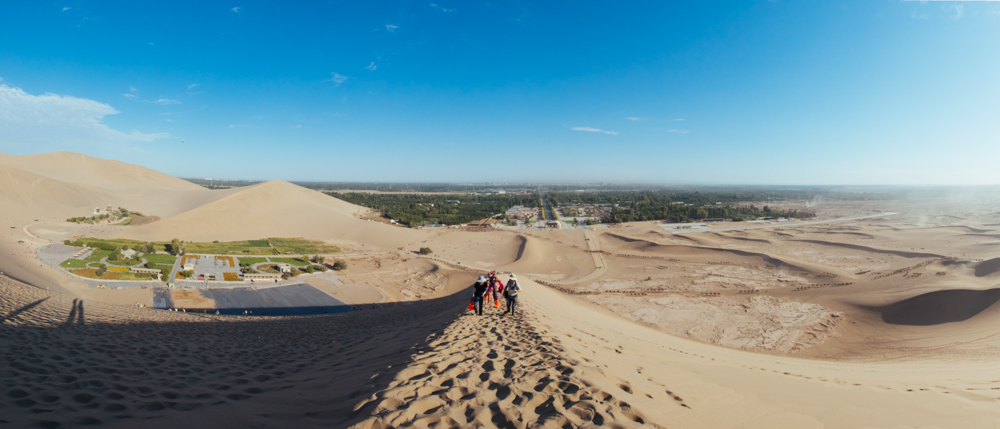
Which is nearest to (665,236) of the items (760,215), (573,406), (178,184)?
(760,215)

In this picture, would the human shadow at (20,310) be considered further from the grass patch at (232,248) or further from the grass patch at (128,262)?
the grass patch at (232,248)

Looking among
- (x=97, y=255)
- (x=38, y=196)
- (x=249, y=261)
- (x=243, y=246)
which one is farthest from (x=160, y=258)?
(x=38, y=196)

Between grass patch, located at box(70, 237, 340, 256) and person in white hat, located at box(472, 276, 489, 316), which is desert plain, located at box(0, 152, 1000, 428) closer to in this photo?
person in white hat, located at box(472, 276, 489, 316)

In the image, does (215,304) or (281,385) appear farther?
(215,304)

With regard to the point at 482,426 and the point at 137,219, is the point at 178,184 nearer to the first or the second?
the point at 137,219

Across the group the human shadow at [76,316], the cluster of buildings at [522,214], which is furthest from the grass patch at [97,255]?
the cluster of buildings at [522,214]

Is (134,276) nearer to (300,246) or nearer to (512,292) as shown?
(300,246)
